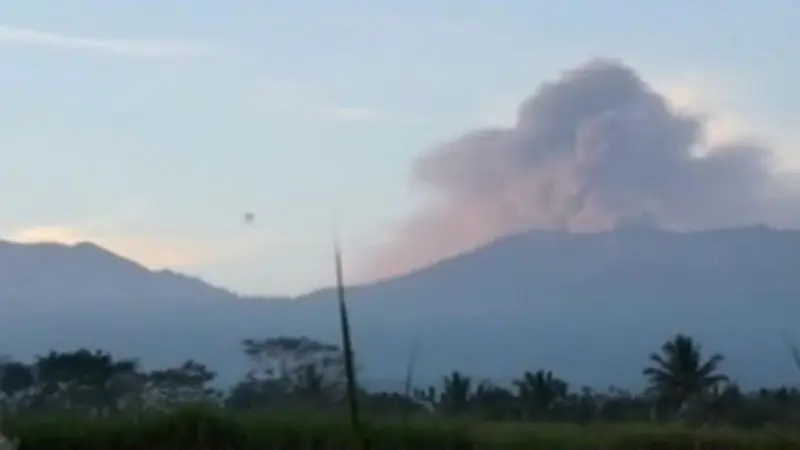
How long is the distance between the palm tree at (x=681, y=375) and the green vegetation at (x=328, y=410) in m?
0.04

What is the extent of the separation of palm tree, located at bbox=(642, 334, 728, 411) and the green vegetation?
0.04 meters

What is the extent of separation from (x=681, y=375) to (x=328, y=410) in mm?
26363

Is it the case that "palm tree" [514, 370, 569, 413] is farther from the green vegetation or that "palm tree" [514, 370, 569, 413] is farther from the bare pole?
the bare pole

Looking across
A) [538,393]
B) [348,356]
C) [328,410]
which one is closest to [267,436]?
[328,410]

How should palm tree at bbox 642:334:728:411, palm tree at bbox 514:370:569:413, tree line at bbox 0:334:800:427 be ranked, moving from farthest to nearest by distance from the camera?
palm tree at bbox 514:370:569:413, palm tree at bbox 642:334:728:411, tree line at bbox 0:334:800:427

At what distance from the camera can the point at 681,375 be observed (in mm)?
46531

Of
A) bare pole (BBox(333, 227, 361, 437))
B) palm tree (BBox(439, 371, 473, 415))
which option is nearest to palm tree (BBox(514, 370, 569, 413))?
palm tree (BBox(439, 371, 473, 415))

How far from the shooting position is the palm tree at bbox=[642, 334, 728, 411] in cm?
4650

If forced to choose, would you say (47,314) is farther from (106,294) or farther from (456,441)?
(456,441)

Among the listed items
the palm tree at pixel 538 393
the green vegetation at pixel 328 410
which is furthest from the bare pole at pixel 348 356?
the palm tree at pixel 538 393

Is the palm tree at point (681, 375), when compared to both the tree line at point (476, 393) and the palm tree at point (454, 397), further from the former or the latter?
the palm tree at point (454, 397)

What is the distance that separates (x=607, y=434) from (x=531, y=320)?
505ft

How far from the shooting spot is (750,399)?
4450cm

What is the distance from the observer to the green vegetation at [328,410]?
28891mm
